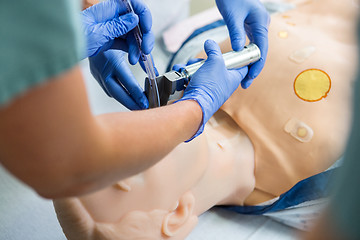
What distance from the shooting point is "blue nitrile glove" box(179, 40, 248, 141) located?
0.80 m

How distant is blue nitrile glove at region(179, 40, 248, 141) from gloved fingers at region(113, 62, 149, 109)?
0.63ft

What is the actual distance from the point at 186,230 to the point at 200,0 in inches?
56.0

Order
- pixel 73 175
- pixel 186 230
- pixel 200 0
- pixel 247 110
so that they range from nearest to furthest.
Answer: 1. pixel 73 175
2. pixel 186 230
3. pixel 247 110
4. pixel 200 0

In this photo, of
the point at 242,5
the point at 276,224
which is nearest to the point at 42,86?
the point at 242,5

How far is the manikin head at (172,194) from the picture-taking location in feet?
2.66

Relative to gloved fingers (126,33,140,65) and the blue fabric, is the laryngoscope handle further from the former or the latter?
the blue fabric

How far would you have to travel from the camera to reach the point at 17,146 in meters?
0.44

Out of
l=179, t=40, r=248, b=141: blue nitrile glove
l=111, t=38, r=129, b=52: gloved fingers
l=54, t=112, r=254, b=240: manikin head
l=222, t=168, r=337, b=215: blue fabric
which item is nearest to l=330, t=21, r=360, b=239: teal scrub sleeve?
l=179, t=40, r=248, b=141: blue nitrile glove

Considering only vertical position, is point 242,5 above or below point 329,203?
below

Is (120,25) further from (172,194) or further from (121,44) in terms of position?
(172,194)

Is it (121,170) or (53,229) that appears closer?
(121,170)

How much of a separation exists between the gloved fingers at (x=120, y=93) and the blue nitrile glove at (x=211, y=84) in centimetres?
26

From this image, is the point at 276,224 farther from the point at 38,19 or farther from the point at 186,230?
the point at 38,19

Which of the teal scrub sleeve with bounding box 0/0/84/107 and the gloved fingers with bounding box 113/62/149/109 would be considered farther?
the gloved fingers with bounding box 113/62/149/109
